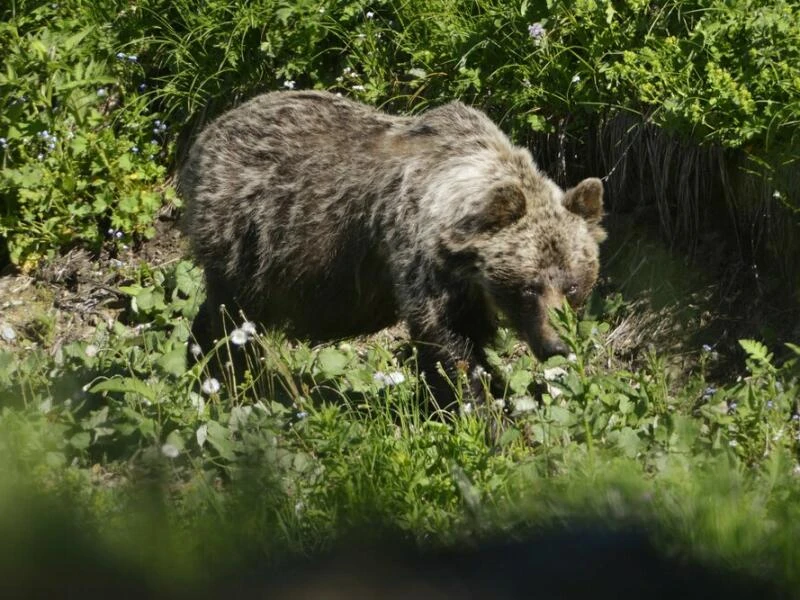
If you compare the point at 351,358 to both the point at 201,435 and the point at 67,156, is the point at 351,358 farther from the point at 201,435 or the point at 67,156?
the point at 67,156

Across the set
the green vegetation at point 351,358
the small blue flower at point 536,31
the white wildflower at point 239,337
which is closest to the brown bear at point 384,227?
the green vegetation at point 351,358

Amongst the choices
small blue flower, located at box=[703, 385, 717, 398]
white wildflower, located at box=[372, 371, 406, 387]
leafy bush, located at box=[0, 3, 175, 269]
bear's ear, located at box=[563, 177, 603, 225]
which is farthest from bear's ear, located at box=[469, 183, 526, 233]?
leafy bush, located at box=[0, 3, 175, 269]

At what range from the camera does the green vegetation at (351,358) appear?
4.27 m

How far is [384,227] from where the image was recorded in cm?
651

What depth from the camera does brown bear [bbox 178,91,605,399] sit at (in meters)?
6.31

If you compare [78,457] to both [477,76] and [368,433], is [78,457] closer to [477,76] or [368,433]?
[368,433]

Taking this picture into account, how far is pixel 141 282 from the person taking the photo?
9.04 meters

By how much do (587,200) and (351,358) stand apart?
1.79m

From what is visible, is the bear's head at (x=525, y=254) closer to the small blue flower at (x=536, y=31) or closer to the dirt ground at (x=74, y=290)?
the small blue flower at (x=536, y=31)

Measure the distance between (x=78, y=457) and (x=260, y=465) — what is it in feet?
3.84

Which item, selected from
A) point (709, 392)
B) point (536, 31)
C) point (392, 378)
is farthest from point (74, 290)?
point (709, 392)

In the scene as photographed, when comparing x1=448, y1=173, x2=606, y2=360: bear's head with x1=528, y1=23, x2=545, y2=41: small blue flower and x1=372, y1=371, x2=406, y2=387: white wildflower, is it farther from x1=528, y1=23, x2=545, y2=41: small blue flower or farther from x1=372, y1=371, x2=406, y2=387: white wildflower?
x1=528, y1=23, x2=545, y2=41: small blue flower

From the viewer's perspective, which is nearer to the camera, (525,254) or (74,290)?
(525,254)

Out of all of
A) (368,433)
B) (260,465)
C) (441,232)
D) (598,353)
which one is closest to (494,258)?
(441,232)
